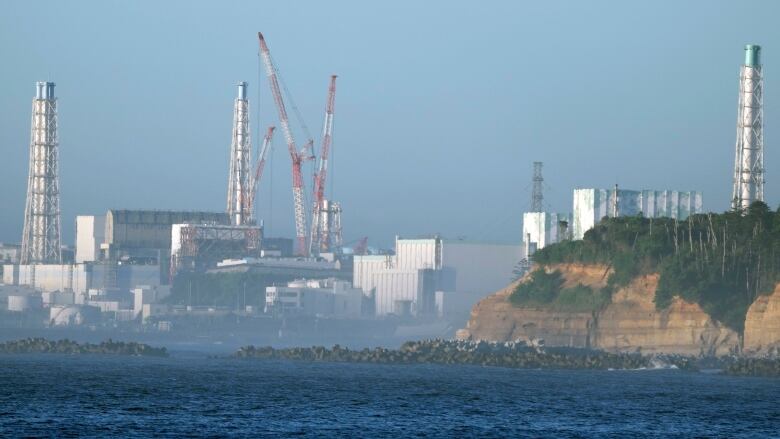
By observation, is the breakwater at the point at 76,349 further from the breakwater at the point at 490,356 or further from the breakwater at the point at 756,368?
the breakwater at the point at 756,368

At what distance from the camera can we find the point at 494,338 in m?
176

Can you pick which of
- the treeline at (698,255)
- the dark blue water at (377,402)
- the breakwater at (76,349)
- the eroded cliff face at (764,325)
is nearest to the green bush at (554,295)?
the treeline at (698,255)

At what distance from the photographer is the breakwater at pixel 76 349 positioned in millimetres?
171750

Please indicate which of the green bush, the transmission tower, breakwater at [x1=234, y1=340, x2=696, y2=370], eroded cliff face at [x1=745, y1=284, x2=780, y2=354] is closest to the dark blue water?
breakwater at [x1=234, y1=340, x2=696, y2=370]

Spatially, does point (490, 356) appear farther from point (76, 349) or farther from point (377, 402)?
point (377, 402)

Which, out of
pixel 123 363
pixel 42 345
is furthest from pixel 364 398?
pixel 42 345

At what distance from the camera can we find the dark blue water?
8475cm

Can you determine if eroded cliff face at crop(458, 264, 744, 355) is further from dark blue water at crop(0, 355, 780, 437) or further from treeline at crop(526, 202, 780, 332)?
dark blue water at crop(0, 355, 780, 437)

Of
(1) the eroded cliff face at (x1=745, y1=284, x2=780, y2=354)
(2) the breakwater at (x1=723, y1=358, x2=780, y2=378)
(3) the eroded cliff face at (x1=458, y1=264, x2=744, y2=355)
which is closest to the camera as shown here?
(2) the breakwater at (x1=723, y1=358, x2=780, y2=378)

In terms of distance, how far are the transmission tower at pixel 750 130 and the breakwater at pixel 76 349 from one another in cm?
6571

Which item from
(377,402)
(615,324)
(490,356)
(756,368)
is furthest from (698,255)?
(377,402)

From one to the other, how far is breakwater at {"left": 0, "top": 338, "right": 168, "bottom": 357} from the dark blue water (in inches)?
1178

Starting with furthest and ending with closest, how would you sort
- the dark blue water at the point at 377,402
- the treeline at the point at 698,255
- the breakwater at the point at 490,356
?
the treeline at the point at 698,255, the breakwater at the point at 490,356, the dark blue water at the point at 377,402

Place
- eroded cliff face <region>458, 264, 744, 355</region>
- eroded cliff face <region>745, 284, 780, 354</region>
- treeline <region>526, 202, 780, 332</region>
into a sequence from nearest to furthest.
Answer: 1. eroded cliff face <region>745, 284, 780, 354</region>
2. eroded cliff face <region>458, 264, 744, 355</region>
3. treeline <region>526, 202, 780, 332</region>
